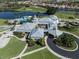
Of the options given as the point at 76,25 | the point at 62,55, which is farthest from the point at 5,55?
the point at 76,25

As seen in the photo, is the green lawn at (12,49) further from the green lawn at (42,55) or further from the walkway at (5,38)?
the green lawn at (42,55)

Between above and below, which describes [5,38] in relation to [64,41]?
below

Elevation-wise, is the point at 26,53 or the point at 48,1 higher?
the point at 26,53

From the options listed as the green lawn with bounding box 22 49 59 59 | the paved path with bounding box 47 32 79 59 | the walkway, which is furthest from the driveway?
the walkway

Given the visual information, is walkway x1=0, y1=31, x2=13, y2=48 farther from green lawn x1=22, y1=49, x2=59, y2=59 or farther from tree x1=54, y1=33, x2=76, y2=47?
tree x1=54, y1=33, x2=76, y2=47

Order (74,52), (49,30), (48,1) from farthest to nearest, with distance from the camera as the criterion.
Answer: (48,1) < (49,30) < (74,52)

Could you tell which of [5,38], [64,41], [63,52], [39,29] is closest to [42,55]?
[63,52]

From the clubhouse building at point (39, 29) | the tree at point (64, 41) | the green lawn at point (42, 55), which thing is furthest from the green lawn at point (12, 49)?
the tree at point (64, 41)

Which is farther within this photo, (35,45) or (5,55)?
(35,45)

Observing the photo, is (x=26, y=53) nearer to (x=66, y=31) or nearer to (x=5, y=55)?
(x=5, y=55)

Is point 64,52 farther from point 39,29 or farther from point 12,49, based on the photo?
point 39,29
